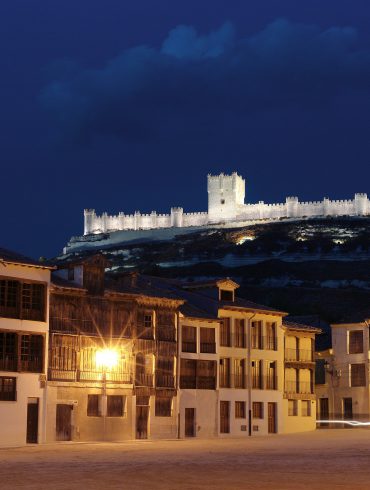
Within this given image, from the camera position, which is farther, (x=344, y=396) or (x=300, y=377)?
(x=344, y=396)

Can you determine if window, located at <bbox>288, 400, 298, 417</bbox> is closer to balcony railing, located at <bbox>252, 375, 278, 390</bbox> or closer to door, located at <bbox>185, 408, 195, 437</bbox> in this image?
balcony railing, located at <bbox>252, 375, 278, 390</bbox>

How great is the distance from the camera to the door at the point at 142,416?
55219 mm

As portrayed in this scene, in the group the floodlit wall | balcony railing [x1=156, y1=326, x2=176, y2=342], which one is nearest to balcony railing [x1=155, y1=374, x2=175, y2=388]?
balcony railing [x1=156, y1=326, x2=176, y2=342]

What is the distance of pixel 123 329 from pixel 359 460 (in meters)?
25.1

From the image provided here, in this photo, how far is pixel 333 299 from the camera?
399 ft

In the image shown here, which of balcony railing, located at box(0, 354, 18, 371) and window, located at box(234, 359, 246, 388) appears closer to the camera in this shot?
balcony railing, located at box(0, 354, 18, 371)

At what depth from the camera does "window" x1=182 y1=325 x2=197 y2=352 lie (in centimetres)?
5978

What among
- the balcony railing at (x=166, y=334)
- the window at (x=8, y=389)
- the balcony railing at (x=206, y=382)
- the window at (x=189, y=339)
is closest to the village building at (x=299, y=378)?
the balcony railing at (x=206, y=382)

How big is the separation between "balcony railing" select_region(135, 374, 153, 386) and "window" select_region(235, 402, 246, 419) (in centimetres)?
854

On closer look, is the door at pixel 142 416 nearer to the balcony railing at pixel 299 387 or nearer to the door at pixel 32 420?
the door at pixel 32 420

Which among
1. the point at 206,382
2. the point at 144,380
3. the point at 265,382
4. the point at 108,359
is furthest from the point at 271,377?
the point at 108,359

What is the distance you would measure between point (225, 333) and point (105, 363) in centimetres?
1164

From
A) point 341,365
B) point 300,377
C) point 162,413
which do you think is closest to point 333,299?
point 341,365

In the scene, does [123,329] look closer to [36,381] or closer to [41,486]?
[36,381]
